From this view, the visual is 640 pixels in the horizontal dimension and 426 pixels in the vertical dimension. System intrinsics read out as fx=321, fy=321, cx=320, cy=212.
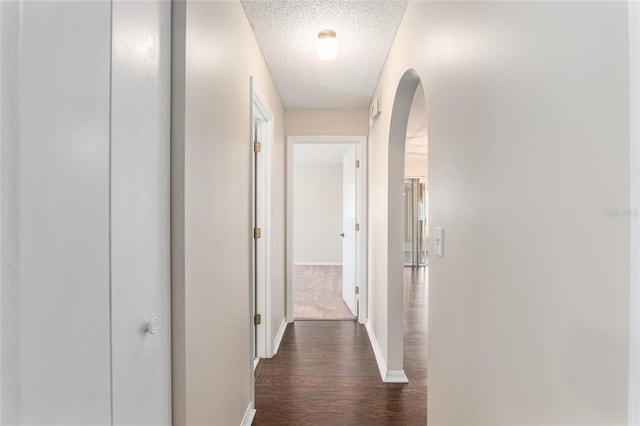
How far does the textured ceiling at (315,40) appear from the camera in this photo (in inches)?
74.6

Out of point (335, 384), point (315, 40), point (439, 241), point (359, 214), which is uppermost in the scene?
point (315, 40)

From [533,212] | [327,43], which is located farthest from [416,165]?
[533,212]

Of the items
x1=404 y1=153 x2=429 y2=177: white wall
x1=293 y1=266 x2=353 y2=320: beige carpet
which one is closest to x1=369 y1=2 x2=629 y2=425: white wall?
x1=293 y1=266 x2=353 y2=320: beige carpet

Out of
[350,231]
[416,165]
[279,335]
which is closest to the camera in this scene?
[279,335]

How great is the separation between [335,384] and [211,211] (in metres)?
1.71

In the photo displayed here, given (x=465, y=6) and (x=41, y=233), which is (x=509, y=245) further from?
(x=41, y=233)

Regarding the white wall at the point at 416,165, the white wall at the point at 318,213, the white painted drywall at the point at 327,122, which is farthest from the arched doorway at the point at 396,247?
the white wall at the point at 318,213

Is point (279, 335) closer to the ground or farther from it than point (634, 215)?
closer to the ground

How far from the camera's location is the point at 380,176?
2826mm

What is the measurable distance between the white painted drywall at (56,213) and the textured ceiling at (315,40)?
1.41 meters

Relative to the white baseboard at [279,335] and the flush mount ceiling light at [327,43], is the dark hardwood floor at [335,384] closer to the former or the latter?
the white baseboard at [279,335]

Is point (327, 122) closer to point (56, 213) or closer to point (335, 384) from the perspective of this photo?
point (335, 384)

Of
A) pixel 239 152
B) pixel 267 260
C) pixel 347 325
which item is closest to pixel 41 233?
pixel 239 152

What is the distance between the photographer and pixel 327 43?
82.6 inches
